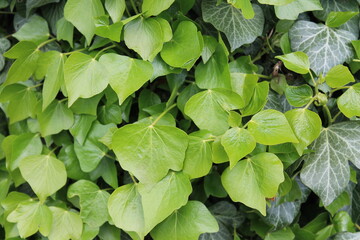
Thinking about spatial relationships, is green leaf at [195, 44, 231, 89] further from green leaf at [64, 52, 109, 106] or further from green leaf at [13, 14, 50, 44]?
green leaf at [13, 14, 50, 44]

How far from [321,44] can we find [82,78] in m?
0.52

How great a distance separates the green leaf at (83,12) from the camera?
87 cm

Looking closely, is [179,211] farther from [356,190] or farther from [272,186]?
[356,190]

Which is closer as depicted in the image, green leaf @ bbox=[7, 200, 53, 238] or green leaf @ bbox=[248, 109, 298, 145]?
green leaf @ bbox=[248, 109, 298, 145]

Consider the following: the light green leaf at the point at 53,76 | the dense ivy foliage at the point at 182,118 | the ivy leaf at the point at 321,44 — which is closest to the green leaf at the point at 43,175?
the dense ivy foliage at the point at 182,118

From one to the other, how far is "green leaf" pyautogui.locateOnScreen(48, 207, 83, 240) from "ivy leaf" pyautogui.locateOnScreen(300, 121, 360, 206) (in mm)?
530

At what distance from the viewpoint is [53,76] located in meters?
0.92

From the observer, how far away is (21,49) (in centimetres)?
94

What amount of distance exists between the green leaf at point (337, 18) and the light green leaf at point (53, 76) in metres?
0.60

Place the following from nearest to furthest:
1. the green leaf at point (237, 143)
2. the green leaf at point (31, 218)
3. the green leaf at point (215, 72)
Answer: the green leaf at point (237, 143) → the green leaf at point (215, 72) → the green leaf at point (31, 218)

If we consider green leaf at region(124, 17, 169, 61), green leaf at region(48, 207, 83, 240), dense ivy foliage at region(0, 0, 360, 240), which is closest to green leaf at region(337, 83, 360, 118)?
dense ivy foliage at region(0, 0, 360, 240)

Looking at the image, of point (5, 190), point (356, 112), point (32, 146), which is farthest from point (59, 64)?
point (356, 112)

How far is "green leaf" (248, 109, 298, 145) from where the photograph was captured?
0.78 meters

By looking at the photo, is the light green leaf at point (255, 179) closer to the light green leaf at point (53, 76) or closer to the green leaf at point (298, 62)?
the green leaf at point (298, 62)
